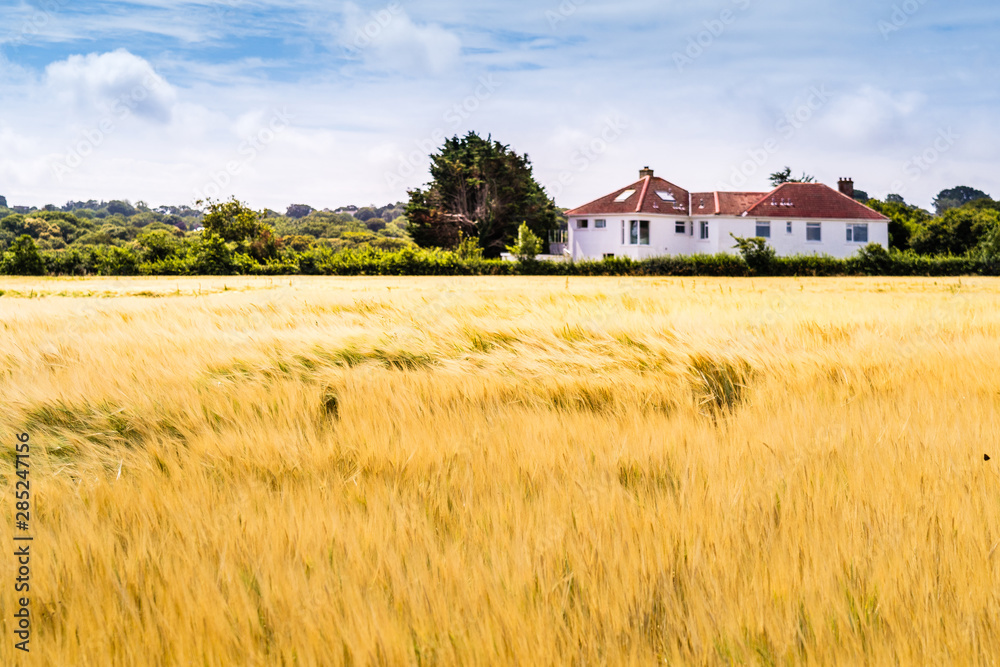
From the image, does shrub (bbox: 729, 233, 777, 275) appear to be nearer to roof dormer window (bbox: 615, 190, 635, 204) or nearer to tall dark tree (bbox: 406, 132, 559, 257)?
roof dormer window (bbox: 615, 190, 635, 204)

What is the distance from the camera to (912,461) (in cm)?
196

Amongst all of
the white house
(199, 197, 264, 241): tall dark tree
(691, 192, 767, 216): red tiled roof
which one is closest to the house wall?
the white house

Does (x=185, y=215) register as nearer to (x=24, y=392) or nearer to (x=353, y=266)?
(x=353, y=266)

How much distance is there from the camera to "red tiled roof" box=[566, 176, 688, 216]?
4656 centimetres

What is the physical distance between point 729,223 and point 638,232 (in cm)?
632

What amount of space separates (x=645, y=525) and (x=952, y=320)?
4.29 metres

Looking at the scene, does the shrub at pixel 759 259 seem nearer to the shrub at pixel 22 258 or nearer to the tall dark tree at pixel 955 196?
the shrub at pixel 22 258

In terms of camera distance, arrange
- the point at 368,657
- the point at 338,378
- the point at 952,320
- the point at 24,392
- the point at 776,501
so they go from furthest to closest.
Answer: the point at 952,320, the point at 338,378, the point at 24,392, the point at 776,501, the point at 368,657

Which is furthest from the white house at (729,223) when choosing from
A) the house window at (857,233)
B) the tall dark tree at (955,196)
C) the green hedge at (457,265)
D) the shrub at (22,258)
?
the tall dark tree at (955,196)

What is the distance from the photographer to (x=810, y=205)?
154 feet

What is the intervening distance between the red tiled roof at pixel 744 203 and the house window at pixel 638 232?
2.69 ft

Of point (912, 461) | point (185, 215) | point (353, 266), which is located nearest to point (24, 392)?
point (912, 461)

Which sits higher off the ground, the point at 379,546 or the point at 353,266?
the point at 353,266

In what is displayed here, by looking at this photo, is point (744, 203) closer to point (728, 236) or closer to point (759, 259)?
point (728, 236)
